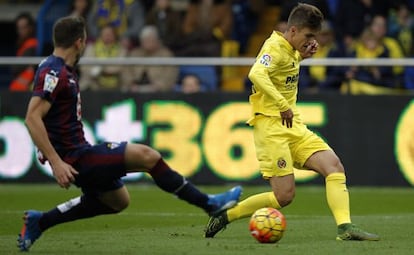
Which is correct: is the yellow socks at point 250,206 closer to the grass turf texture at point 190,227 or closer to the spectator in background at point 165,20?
the grass turf texture at point 190,227

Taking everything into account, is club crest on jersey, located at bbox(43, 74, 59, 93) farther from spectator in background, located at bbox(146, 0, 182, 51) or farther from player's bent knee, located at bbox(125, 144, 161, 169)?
spectator in background, located at bbox(146, 0, 182, 51)

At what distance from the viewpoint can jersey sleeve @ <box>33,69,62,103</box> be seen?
358 inches

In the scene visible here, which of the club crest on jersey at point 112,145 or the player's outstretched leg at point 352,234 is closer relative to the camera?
the club crest on jersey at point 112,145

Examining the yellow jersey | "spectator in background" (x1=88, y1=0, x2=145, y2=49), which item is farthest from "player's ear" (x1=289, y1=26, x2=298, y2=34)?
"spectator in background" (x1=88, y1=0, x2=145, y2=49)

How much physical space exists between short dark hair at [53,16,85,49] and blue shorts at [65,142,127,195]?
35.2 inches

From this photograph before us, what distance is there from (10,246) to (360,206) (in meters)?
6.05

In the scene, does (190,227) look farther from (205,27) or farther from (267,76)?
(205,27)

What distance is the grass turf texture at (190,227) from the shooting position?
942 cm

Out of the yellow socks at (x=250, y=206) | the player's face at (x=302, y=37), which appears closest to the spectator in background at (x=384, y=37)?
the player's face at (x=302, y=37)

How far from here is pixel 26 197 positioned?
15.8m

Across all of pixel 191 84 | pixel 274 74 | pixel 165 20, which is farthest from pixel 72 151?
pixel 165 20

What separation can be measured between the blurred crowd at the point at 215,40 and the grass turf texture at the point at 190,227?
179cm

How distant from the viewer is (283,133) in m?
10.5

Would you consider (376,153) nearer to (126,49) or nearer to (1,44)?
(126,49)
